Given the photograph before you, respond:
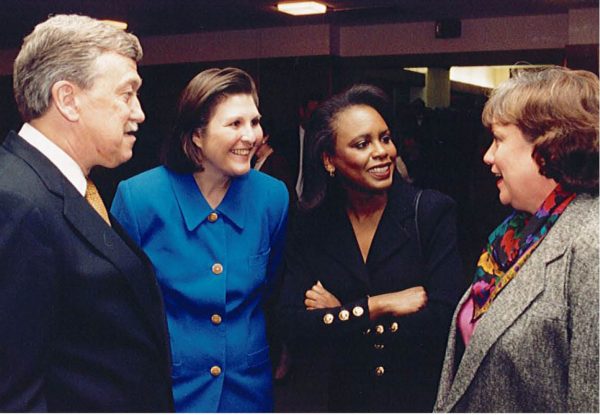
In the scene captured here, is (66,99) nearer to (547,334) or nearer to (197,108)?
(197,108)

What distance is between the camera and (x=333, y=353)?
83.7 inches

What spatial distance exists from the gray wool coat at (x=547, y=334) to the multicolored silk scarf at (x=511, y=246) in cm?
4

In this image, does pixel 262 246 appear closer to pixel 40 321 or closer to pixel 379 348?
pixel 379 348

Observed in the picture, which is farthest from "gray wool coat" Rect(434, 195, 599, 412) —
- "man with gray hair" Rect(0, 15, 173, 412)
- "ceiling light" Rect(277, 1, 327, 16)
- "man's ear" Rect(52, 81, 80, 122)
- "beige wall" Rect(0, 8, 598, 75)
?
"beige wall" Rect(0, 8, 598, 75)

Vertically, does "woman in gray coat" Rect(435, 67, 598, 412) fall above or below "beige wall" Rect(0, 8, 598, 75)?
→ below

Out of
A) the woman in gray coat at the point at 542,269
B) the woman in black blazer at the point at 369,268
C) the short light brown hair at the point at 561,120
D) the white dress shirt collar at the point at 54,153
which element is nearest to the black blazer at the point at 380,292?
the woman in black blazer at the point at 369,268

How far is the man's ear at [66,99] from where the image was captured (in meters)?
1.55

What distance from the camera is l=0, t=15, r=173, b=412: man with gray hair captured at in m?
1.34

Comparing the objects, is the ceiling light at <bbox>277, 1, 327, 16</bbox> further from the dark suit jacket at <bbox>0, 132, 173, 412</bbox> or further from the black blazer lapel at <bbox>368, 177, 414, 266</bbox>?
the dark suit jacket at <bbox>0, 132, 173, 412</bbox>

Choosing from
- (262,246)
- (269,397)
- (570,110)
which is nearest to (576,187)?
(570,110)

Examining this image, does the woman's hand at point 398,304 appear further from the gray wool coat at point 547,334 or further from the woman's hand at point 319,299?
the gray wool coat at point 547,334

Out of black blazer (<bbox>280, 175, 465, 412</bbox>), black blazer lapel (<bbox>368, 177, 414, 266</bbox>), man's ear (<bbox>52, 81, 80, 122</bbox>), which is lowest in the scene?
black blazer (<bbox>280, 175, 465, 412</bbox>)

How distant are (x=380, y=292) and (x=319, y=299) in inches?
7.5

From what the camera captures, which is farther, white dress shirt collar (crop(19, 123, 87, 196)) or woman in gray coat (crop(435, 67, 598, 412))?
white dress shirt collar (crop(19, 123, 87, 196))
